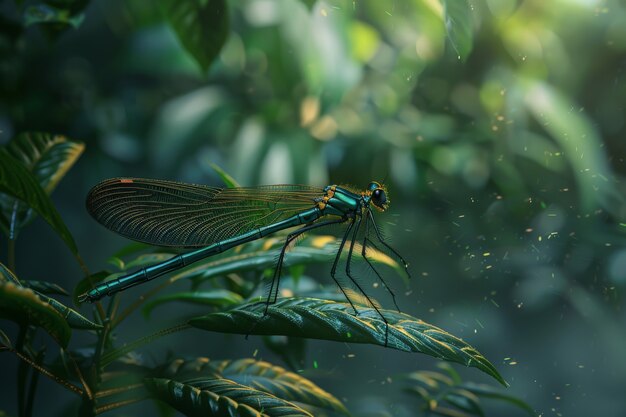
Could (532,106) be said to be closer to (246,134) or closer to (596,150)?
(596,150)

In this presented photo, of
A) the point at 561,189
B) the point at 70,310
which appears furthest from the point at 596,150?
the point at 70,310

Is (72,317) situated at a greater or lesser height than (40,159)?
lesser

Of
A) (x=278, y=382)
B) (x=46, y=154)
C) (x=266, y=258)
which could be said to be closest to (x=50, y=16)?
(x=46, y=154)

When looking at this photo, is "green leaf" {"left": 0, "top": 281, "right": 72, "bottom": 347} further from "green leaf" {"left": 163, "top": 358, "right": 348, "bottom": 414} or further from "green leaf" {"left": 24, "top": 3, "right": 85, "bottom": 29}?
"green leaf" {"left": 24, "top": 3, "right": 85, "bottom": 29}

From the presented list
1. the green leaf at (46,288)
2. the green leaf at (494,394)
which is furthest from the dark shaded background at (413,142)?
the green leaf at (46,288)

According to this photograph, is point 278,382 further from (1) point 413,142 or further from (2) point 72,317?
(1) point 413,142

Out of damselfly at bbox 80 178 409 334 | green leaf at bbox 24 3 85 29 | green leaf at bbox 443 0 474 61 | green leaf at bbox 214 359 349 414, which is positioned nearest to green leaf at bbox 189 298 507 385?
damselfly at bbox 80 178 409 334
